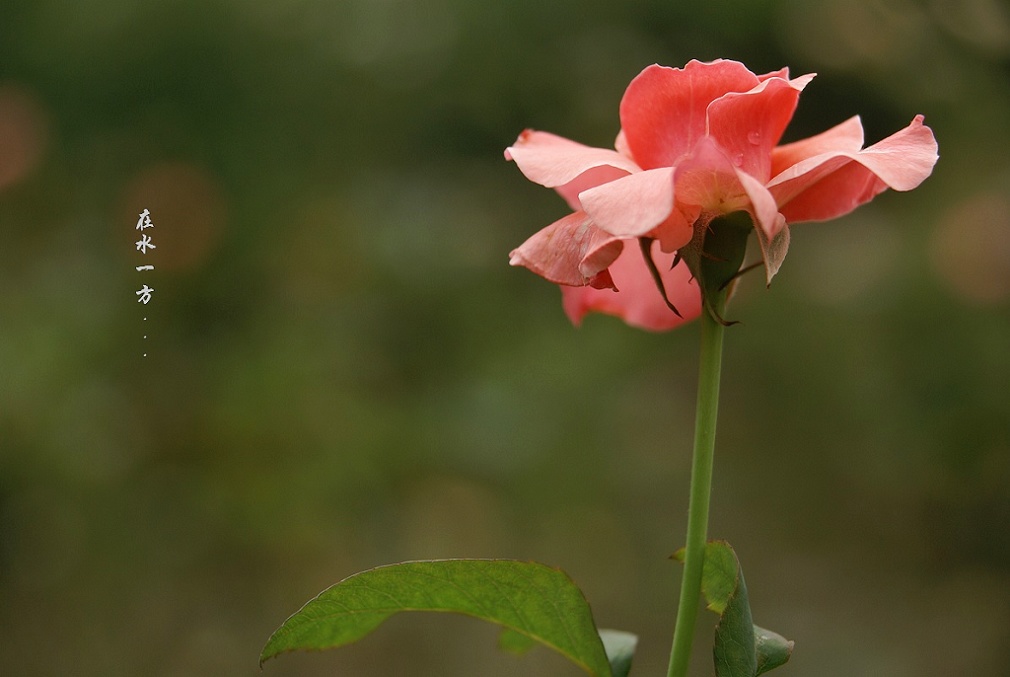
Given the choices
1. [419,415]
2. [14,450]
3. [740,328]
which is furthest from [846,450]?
[14,450]

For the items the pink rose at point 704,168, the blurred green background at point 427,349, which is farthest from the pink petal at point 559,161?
the blurred green background at point 427,349

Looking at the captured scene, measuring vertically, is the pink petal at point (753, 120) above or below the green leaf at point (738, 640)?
above

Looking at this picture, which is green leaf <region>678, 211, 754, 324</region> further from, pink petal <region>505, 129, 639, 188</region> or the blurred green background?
the blurred green background

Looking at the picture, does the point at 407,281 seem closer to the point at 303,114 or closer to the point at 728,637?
the point at 303,114

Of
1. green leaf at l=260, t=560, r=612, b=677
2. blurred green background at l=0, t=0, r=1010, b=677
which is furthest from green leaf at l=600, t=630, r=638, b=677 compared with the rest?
blurred green background at l=0, t=0, r=1010, b=677

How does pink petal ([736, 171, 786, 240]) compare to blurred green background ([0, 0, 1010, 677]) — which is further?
blurred green background ([0, 0, 1010, 677])

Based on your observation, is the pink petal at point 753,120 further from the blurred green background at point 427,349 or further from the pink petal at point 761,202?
the blurred green background at point 427,349
